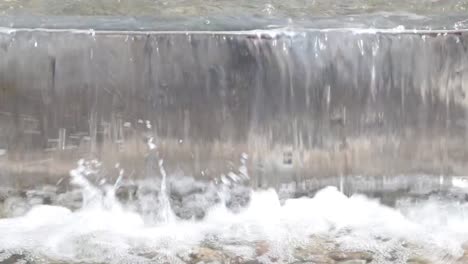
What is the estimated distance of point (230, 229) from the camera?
484cm

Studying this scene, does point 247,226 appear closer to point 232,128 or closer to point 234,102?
point 232,128

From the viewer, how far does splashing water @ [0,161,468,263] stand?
448 centimetres

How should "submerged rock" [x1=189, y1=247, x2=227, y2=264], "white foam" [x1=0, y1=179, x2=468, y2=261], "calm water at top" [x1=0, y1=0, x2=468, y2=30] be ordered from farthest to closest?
1. "calm water at top" [x1=0, y1=0, x2=468, y2=30]
2. "white foam" [x1=0, y1=179, x2=468, y2=261]
3. "submerged rock" [x1=189, y1=247, x2=227, y2=264]

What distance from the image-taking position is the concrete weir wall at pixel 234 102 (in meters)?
4.89

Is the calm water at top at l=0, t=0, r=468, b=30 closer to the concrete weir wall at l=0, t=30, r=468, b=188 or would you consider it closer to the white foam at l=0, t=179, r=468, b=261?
the concrete weir wall at l=0, t=30, r=468, b=188

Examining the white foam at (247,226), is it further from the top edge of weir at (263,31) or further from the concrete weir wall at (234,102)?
the top edge of weir at (263,31)

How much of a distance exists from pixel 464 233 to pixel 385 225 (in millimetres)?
456

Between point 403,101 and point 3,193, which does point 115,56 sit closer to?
point 3,193

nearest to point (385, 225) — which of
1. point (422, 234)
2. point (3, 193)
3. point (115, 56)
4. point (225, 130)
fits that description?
point (422, 234)

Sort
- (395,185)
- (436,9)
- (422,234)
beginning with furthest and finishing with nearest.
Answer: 1. (436,9)
2. (395,185)
3. (422,234)

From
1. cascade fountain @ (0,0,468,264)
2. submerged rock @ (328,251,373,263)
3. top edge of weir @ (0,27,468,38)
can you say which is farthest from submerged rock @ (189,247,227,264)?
top edge of weir @ (0,27,468,38)

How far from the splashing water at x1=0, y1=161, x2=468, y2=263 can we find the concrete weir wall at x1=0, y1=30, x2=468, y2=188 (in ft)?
0.50

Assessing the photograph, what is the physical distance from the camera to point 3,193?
5.08 meters

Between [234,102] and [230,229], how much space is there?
756 mm
